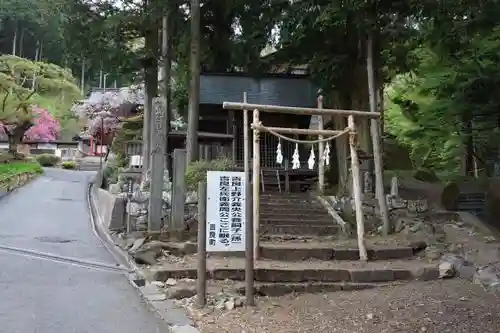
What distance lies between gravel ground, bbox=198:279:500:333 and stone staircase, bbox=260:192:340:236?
15.3ft

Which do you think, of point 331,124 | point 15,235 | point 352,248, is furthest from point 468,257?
point 331,124

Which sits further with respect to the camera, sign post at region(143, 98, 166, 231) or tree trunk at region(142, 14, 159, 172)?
tree trunk at region(142, 14, 159, 172)

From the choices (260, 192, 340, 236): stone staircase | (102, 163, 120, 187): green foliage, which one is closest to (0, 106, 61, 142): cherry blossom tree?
(102, 163, 120, 187): green foliage

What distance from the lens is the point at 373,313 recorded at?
6.68 meters

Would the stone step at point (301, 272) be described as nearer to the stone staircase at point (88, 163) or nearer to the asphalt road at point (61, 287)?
the asphalt road at point (61, 287)

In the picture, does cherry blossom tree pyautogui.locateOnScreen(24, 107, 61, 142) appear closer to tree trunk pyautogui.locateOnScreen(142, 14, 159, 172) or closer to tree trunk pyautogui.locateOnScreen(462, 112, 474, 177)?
tree trunk pyautogui.locateOnScreen(142, 14, 159, 172)

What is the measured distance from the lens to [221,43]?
59.1 feet

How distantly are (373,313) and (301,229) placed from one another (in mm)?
6172

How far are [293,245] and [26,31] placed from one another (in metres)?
52.0

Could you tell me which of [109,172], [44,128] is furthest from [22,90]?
[44,128]

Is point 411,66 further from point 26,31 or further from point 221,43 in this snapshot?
point 26,31

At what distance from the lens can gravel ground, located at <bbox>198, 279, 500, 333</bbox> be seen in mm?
6043

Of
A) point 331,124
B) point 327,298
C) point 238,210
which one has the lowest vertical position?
point 327,298

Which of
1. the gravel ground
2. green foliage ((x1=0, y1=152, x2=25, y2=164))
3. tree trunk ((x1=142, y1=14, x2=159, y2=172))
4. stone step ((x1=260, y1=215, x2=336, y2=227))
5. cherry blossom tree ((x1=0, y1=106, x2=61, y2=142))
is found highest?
cherry blossom tree ((x1=0, y1=106, x2=61, y2=142))
